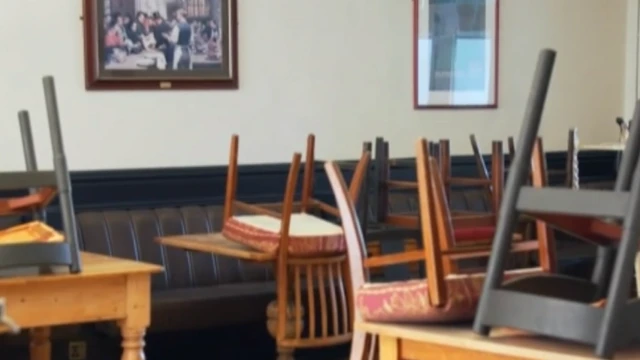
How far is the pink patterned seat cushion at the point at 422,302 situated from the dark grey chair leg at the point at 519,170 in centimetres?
15

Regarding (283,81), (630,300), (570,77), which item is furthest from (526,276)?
(570,77)

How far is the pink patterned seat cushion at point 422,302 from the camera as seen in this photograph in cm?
232

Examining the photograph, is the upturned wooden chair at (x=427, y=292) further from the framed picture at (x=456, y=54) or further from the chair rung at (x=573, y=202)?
the framed picture at (x=456, y=54)

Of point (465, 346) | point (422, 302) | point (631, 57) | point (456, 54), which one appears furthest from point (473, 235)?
point (631, 57)

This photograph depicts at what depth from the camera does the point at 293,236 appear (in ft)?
13.4

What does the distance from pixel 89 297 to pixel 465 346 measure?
1355 mm

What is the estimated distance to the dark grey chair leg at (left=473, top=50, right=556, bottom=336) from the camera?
2.13 meters

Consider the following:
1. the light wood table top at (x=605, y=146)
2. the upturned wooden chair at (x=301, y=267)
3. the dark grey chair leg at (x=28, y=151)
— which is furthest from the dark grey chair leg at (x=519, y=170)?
the light wood table top at (x=605, y=146)

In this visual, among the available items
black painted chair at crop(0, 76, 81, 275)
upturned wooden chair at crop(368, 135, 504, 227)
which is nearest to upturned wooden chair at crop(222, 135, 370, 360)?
upturned wooden chair at crop(368, 135, 504, 227)

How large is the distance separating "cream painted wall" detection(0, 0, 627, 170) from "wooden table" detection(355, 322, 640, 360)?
2931 millimetres

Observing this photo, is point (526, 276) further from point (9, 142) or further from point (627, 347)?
point (9, 142)

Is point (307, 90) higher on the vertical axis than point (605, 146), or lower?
higher

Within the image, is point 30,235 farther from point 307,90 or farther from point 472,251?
point 307,90

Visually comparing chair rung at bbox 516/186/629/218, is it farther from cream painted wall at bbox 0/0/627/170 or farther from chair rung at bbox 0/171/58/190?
cream painted wall at bbox 0/0/627/170
